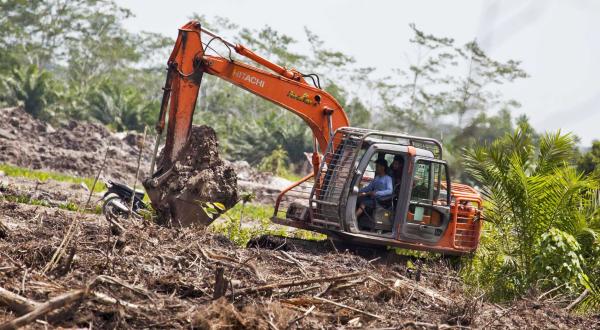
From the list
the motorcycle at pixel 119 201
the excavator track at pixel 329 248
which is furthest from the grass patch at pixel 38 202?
the excavator track at pixel 329 248

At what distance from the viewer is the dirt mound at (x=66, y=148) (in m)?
27.0

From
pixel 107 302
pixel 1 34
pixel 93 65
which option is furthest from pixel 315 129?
pixel 93 65

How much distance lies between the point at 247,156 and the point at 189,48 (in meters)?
25.1

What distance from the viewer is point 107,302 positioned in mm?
7570

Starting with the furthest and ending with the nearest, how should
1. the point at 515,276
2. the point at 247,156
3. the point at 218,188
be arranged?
the point at 247,156, the point at 218,188, the point at 515,276

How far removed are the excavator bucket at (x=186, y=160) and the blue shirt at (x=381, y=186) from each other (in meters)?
2.14

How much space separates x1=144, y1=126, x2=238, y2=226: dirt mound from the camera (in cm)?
1370

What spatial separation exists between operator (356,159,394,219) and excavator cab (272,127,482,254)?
0.07 meters

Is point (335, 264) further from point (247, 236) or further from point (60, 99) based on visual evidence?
point (60, 99)

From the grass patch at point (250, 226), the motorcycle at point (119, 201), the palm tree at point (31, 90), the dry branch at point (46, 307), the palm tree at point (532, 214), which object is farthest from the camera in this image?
the palm tree at point (31, 90)

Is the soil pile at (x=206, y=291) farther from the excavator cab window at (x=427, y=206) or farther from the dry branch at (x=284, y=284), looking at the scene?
the excavator cab window at (x=427, y=206)

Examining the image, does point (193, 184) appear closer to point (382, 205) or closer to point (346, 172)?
point (346, 172)

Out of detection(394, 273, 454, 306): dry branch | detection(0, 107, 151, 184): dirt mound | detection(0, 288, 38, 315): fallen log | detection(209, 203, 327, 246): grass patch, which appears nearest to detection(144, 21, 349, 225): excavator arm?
detection(209, 203, 327, 246): grass patch

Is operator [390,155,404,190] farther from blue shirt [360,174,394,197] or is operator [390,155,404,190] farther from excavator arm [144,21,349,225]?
excavator arm [144,21,349,225]
